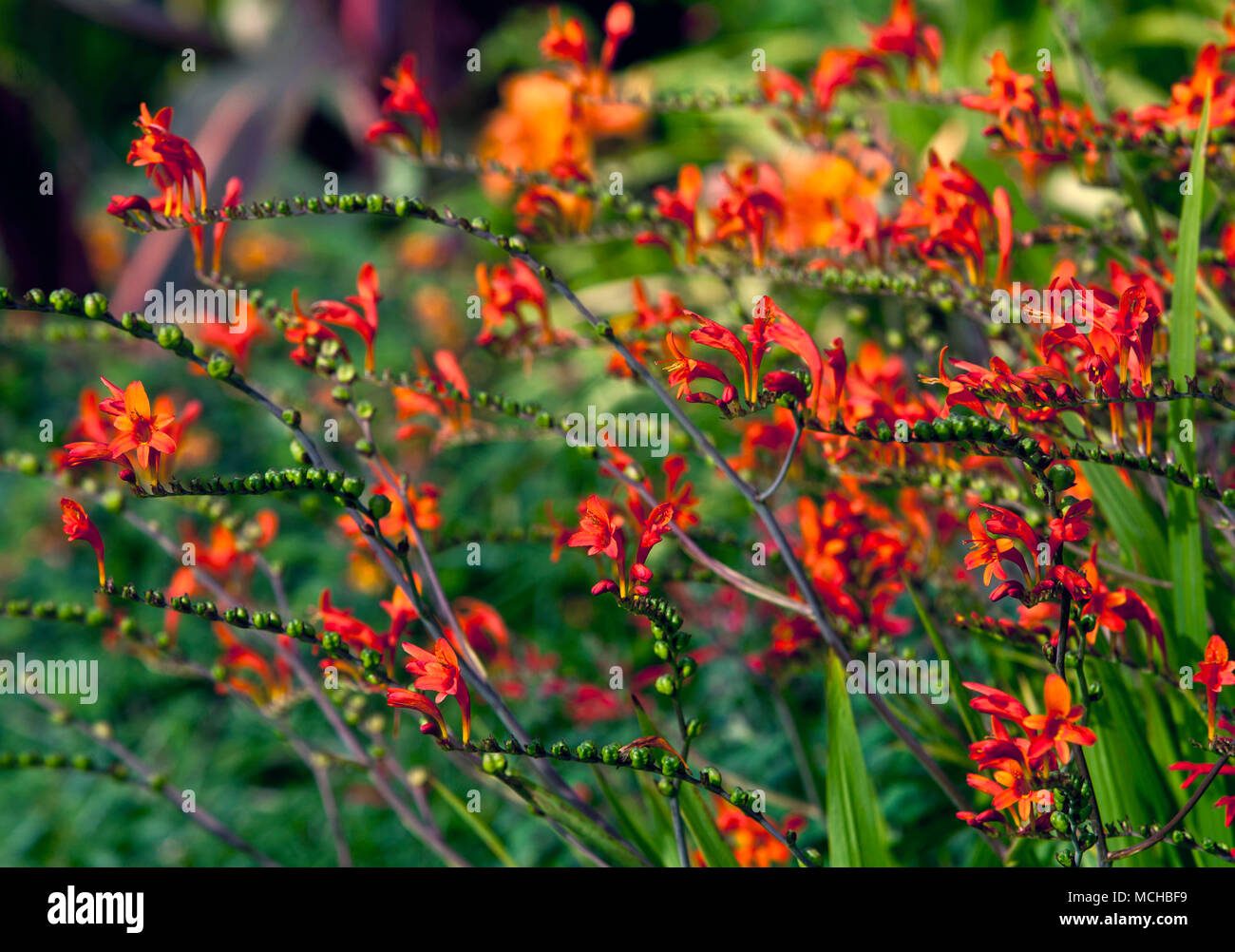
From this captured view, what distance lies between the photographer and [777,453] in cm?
148

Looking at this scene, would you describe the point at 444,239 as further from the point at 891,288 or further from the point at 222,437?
the point at 891,288

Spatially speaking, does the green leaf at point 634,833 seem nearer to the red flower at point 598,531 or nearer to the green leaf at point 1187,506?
the red flower at point 598,531

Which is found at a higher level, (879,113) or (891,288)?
(879,113)

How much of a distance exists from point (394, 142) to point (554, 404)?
82.2 inches

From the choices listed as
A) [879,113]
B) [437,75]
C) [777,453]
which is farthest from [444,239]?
[777,453]

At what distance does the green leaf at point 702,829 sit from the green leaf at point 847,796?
126mm

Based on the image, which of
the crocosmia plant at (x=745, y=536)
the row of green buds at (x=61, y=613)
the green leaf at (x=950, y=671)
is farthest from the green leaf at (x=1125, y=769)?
the row of green buds at (x=61, y=613)

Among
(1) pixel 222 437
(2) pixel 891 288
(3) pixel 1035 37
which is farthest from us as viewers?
(1) pixel 222 437

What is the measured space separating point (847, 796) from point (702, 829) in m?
0.17

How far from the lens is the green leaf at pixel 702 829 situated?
1106 mm

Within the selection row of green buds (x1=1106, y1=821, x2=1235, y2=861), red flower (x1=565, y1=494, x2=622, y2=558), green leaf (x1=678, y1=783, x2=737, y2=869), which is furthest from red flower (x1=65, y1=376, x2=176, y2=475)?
row of green buds (x1=1106, y1=821, x2=1235, y2=861)

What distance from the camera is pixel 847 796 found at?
1.13m

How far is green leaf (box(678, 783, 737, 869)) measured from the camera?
3.63 ft
